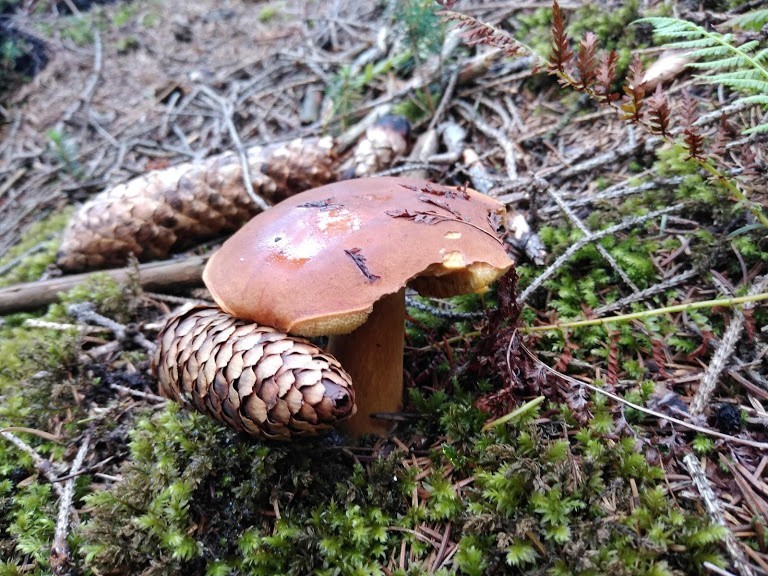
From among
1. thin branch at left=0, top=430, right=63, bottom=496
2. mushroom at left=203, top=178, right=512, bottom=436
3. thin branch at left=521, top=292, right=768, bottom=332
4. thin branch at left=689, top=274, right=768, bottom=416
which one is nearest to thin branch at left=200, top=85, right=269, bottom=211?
mushroom at left=203, top=178, right=512, bottom=436

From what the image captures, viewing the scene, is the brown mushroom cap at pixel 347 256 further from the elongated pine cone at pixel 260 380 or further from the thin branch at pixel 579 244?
the thin branch at pixel 579 244

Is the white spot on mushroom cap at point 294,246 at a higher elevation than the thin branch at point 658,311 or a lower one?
higher

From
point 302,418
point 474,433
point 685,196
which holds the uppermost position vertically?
point 302,418

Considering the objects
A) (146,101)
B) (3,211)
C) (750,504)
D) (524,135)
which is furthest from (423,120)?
(3,211)

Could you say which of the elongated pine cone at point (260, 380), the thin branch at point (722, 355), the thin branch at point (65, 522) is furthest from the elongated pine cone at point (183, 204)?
the thin branch at point (722, 355)

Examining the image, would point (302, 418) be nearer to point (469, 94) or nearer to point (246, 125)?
point (469, 94)

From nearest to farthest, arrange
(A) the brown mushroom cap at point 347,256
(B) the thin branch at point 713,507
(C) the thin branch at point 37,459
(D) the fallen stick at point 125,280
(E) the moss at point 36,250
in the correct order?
(B) the thin branch at point 713,507, (A) the brown mushroom cap at point 347,256, (C) the thin branch at point 37,459, (D) the fallen stick at point 125,280, (E) the moss at point 36,250
